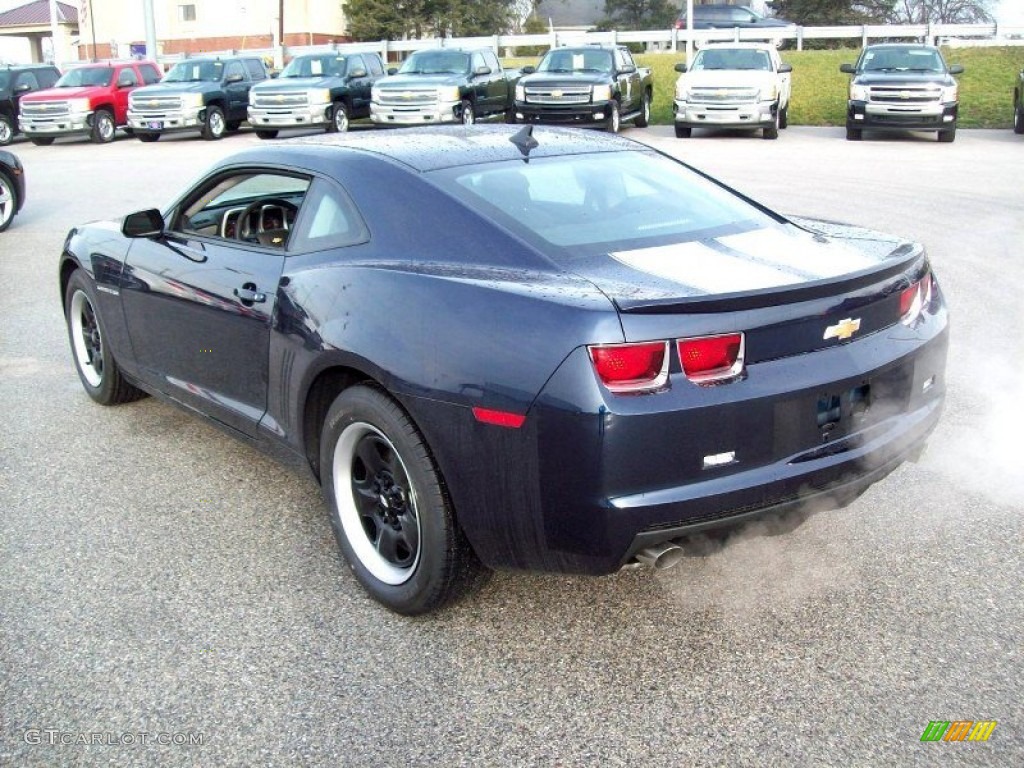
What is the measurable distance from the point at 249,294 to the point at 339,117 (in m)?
21.3

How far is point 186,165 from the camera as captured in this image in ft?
62.0

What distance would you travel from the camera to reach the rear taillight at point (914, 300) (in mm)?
3586

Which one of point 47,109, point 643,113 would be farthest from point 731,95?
point 47,109

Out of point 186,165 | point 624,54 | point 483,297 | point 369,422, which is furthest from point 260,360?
Result: point 624,54

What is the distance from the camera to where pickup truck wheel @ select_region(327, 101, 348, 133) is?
80.1 ft

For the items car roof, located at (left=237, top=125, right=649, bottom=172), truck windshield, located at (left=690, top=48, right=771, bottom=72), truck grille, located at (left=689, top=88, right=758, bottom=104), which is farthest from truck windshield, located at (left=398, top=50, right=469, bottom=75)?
car roof, located at (left=237, top=125, right=649, bottom=172)

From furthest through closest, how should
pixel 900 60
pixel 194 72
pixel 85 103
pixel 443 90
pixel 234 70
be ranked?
1. pixel 234 70
2. pixel 194 72
3. pixel 85 103
4. pixel 443 90
5. pixel 900 60

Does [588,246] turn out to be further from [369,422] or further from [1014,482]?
[1014,482]

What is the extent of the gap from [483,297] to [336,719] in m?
1.25

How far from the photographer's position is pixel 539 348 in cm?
302

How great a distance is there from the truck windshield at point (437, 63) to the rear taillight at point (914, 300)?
2092 centimetres

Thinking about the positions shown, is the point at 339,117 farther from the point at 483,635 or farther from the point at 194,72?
the point at 483,635

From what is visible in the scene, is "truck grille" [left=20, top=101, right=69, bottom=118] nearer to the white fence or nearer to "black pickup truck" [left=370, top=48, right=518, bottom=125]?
"black pickup truck" [left=370, top=48, right=518, bottom=125]

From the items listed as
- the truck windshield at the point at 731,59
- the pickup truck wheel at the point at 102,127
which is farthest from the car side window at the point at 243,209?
the pickup truck wheel at the point at 102,127
